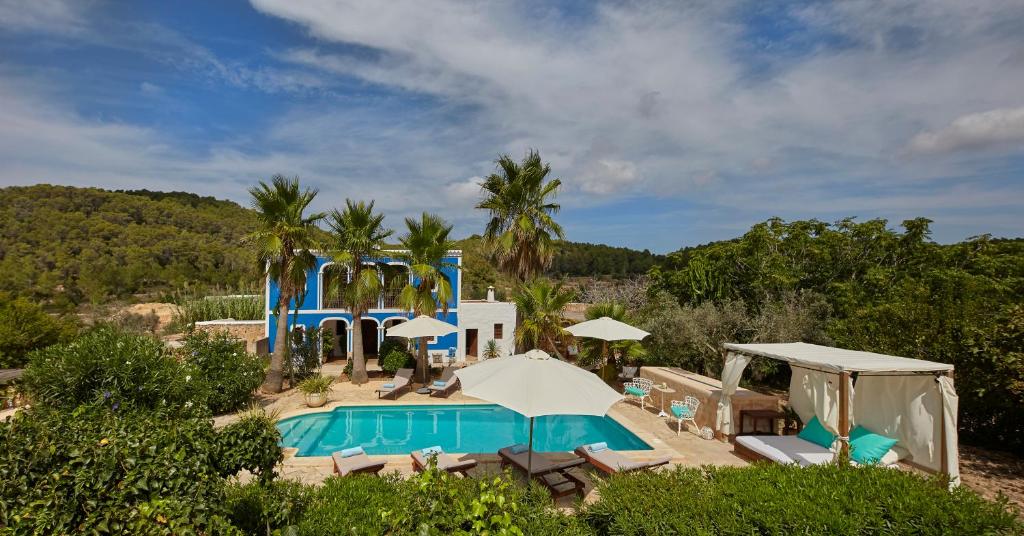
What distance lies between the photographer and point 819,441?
878 centimetres

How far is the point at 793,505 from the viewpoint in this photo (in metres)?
4.38

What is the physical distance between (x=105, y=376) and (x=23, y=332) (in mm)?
9467

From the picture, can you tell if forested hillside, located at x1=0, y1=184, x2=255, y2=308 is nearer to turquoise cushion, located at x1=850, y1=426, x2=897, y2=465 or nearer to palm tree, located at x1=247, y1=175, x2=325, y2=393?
palm tree, located at x1=247, y1=175, x2=325, y2=393

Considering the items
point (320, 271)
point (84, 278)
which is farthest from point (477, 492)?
point (84, 278)

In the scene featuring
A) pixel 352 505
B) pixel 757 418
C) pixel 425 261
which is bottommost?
pixel 757 418

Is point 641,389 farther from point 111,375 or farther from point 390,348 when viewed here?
point 111,375

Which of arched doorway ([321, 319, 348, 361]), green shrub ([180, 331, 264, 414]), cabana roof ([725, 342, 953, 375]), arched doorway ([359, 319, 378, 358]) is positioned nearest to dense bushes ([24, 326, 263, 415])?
green shrub ([180, 331, 264, 414])

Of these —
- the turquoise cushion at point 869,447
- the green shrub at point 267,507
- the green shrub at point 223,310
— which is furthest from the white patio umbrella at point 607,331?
the green shrub at point 223,310

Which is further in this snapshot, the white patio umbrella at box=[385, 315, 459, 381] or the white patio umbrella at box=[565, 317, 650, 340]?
the white patio umbrella at box=[385, 315, 459, 381]

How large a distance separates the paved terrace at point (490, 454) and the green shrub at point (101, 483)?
2710mm

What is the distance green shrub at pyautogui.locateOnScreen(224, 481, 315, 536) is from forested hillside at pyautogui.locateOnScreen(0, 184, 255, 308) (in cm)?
3168

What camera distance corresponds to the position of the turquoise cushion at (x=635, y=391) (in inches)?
508

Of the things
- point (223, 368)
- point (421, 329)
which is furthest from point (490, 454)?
point (223, 368)

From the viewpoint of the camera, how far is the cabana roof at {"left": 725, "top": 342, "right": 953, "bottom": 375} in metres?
7.49
